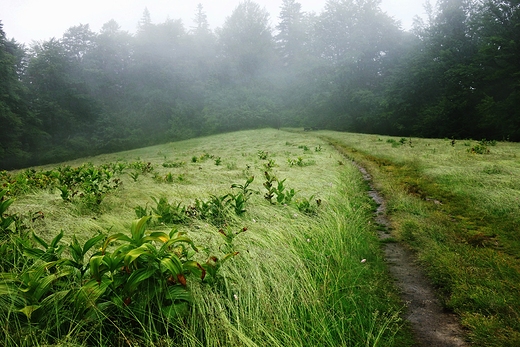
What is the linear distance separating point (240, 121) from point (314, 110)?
12529mm

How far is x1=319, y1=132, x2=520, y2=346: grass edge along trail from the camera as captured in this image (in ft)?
6.43

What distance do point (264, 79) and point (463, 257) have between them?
4930cm

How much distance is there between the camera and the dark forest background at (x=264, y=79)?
26969 millimetres

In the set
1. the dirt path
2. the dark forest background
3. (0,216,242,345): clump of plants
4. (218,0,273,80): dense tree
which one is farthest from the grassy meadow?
(218,0,273,80): dense tree

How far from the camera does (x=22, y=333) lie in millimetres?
1519

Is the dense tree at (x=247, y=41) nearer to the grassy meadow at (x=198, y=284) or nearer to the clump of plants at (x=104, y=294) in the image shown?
the grassy meadow at (x=198, y=284)

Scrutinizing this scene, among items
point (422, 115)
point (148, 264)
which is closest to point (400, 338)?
point (148, 264)

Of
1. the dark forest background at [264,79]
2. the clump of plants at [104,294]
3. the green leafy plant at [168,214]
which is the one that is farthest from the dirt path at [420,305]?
the dark forest background at [264,79]

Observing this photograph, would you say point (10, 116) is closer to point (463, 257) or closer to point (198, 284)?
point (198, 284)

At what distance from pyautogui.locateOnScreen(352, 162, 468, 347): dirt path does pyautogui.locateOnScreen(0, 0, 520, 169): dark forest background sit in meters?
28.4

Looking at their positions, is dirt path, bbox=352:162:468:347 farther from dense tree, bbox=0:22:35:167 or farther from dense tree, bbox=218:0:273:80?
dense tree, bbox=218:0:273:80

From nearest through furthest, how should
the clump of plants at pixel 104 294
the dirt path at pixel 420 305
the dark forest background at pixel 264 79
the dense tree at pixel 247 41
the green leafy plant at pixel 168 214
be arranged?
the clump of plants at pixel 104 294 → the dirt path at pixel 420 305 → the green leafy plant at pixel 168 214 → the dark forest background at pixel 264 79 → the dense tree at pixel 247 41

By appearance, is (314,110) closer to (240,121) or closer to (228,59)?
(240,121)

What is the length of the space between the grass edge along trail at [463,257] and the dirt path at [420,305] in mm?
89
